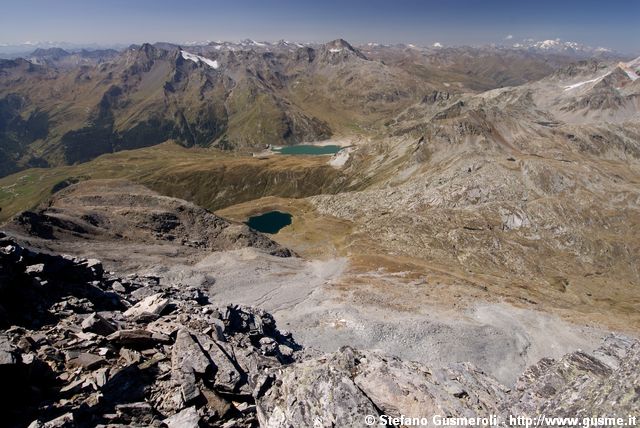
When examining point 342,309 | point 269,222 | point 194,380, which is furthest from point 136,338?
point 269,222

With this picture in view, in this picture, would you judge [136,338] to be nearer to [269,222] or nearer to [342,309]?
[342,309]

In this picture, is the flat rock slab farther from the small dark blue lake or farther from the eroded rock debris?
the small dark blue lake

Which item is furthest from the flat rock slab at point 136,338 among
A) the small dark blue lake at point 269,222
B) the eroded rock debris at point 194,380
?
the small dark blue lake at point 269,222

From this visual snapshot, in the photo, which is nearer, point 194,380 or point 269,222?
point 194,380

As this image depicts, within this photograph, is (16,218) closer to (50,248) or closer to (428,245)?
(50,248)

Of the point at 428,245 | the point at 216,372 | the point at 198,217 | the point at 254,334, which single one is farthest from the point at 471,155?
the point at 216,372
